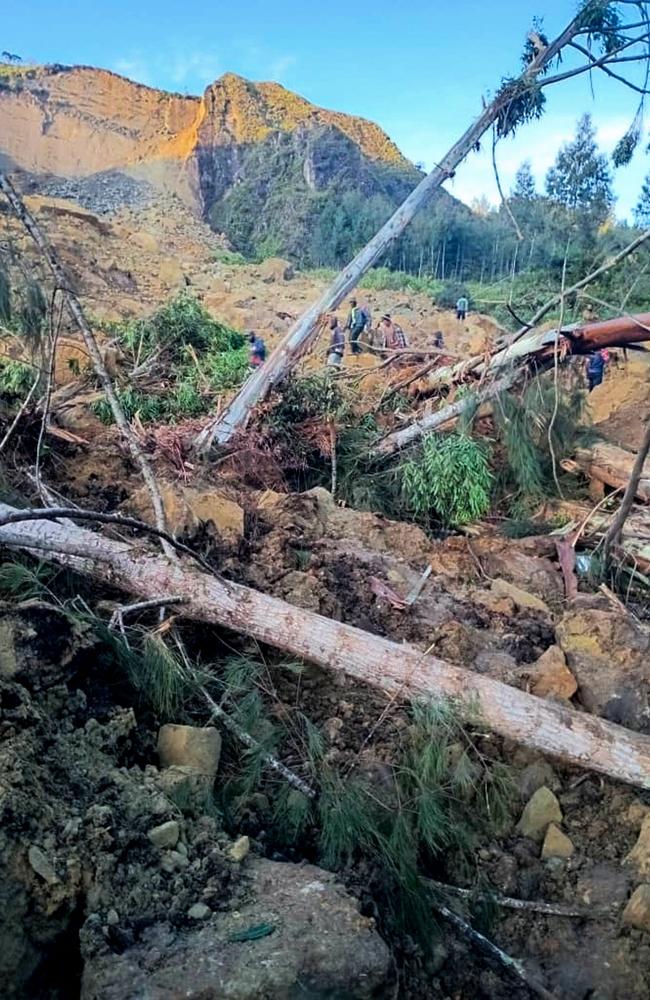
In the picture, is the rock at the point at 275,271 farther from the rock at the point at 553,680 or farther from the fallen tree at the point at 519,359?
the rock at the point at 553,680

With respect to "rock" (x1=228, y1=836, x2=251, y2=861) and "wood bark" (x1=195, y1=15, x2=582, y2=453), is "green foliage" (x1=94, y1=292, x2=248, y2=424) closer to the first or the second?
"wood bark" (x1=195, y1=15, x2=582, y2=453)

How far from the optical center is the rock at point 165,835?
2357 millimetres

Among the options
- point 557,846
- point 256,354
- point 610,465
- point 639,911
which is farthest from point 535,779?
point 256,354

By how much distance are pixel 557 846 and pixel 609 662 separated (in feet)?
3.92

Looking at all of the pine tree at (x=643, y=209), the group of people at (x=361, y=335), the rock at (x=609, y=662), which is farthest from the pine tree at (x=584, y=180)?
the rock at (x=609, y=662)


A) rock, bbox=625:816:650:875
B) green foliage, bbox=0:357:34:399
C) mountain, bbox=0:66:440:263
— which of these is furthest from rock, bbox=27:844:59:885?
mountain, bbox=0:66:440:263

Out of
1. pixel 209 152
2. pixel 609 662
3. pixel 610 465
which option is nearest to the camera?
pixel 609 662

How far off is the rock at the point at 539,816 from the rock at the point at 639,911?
476 mm

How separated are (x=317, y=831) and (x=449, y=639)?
1459mm

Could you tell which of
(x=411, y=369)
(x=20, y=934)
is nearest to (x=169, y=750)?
(x=20, y=934)

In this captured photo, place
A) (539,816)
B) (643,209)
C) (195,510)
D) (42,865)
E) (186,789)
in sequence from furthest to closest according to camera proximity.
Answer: (643,209) → (195,510) → (539,816) → (186,789) → (42,865)

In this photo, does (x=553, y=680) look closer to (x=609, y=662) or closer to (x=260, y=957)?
→ (x=609, y=662)

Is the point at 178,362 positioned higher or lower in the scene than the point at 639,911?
higher

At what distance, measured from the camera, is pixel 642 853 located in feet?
9.82
